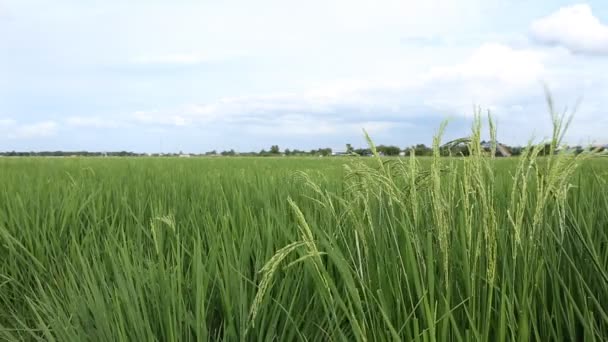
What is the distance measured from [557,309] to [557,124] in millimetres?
416

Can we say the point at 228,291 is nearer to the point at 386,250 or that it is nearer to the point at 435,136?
the point at 386,250

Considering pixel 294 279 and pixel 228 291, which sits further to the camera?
pixel 294 279

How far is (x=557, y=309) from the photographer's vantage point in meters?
0.99

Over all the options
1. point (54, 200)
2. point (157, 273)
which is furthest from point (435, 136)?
point (54, 200)

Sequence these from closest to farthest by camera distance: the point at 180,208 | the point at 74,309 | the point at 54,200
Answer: the point at 74,309 < the point at 180,208 < the point at 54,200

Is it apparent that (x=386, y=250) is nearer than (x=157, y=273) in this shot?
Yes

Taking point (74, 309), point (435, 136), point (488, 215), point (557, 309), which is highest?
point (435, 136)

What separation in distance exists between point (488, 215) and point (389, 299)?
33 centimetres

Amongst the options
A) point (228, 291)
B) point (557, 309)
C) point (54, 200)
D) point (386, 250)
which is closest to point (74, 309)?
point (228, 291)

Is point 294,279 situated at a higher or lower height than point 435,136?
lower

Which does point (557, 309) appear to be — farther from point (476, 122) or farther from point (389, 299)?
point (476, 122)

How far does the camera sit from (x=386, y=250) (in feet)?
3.45

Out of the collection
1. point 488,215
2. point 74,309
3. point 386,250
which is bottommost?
point 74,309

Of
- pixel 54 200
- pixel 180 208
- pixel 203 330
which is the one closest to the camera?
pixel 203 330
